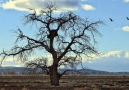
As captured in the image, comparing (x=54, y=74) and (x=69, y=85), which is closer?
(x=54, y=74)

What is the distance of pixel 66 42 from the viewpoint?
51.2 meters

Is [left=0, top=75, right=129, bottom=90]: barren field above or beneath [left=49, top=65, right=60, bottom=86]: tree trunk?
beneath

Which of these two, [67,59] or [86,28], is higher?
[86,28]

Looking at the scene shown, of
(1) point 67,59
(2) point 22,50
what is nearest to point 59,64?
(1) point 67,59

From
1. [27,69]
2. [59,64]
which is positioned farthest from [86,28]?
[27,69]

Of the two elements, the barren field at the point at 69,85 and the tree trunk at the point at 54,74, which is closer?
the barren field at the point at 69,85

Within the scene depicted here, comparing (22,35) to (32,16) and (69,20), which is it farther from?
(69,20)

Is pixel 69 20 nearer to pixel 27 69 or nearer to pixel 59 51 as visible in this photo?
pixel 59 51

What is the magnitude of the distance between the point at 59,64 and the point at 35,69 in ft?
9.50

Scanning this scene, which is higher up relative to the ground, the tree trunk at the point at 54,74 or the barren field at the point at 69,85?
the tree trunk at the point at 54,74

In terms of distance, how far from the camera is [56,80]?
166ft

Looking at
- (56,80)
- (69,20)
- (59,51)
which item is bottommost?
(56,80)

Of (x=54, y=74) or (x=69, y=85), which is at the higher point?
(x=54, y=74)

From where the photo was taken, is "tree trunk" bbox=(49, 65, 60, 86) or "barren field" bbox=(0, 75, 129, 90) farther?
"tree trunk" bbox=(49, 65, 60, 86)
